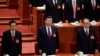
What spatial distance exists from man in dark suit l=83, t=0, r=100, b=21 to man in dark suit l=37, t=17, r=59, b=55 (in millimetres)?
1406

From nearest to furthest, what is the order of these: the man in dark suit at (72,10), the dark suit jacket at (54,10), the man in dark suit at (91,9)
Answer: the dark suit jacket at (54,10)
the man in dark suit at (72,10)
the man in dark suit at (91,9)

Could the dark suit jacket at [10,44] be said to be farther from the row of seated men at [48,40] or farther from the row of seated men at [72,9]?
the row of seated men at [72,9]

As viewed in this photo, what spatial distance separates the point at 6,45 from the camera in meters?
5.48

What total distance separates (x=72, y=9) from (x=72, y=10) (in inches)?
0.9

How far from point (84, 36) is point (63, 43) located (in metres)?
0.64

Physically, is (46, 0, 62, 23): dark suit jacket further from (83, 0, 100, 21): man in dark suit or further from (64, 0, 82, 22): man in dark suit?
(83, 0, 100, 21): man in dark suit

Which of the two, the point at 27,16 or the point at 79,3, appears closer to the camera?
the point at 79,3

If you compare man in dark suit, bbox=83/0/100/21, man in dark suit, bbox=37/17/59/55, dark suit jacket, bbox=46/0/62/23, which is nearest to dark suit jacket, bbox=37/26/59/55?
man in dark suit, bbox=37/17/59/55

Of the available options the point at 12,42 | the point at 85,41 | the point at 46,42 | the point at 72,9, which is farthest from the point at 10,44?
the point at 72,9

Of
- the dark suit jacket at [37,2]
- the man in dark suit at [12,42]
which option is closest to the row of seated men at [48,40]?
the man in dark suit at [12,42]

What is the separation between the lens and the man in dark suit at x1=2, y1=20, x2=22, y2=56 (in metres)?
5.46

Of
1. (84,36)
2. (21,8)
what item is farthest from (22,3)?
(84,36)

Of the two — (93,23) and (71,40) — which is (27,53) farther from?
(93,23)

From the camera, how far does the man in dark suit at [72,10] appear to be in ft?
21.7
